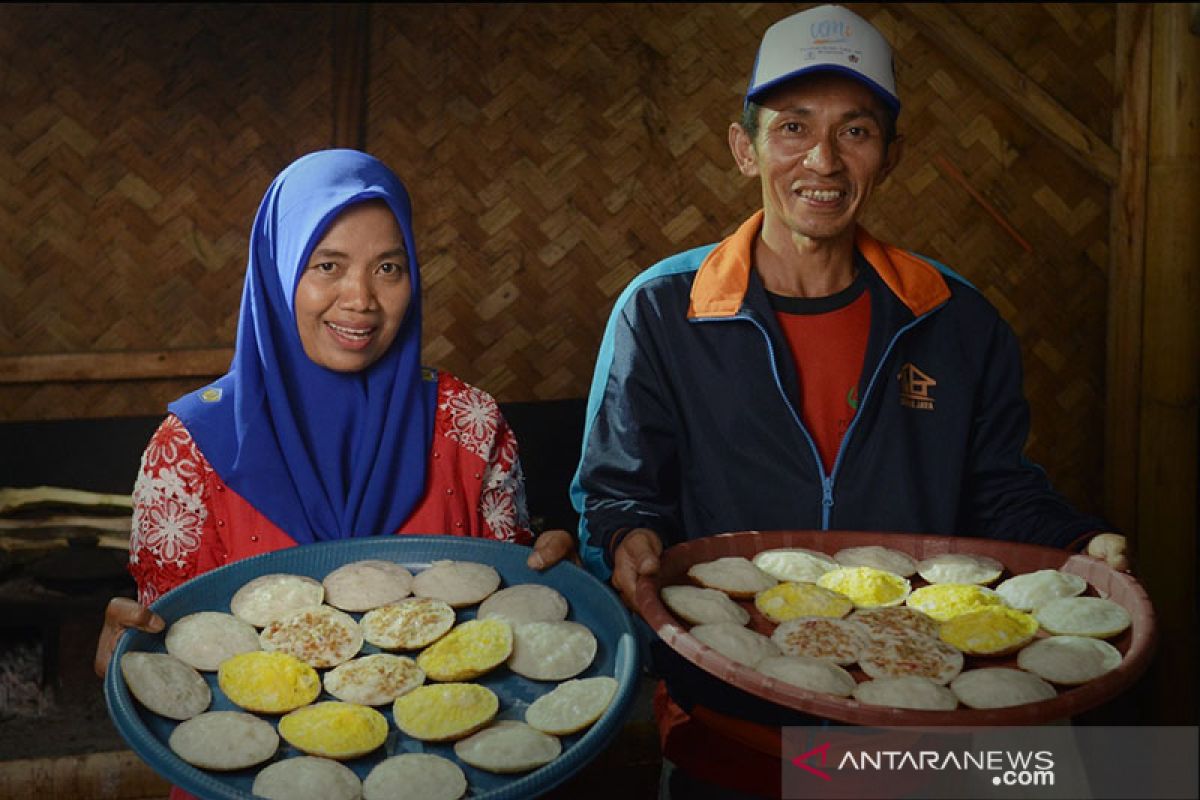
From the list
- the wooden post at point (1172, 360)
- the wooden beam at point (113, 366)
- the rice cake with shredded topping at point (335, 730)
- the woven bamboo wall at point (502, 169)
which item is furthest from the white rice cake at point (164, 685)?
the wooden post at point (1172, 360)

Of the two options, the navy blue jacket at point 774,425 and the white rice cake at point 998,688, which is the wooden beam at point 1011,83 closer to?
the navy blue jacket at point 774,425

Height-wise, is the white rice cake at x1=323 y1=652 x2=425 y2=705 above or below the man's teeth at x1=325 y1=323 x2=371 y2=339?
below

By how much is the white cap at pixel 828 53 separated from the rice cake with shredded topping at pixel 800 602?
0.85 m

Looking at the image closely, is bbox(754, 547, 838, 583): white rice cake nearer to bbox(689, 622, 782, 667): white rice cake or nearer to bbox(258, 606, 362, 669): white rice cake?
bbox(689, 622, 782, 667): white rice cake

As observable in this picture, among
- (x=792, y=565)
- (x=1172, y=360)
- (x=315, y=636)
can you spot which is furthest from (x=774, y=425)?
(x=1172, y=360)

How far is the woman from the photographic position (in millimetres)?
1717

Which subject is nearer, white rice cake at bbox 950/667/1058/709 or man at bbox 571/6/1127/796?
white rice cake at bbox 950/667/1058/709

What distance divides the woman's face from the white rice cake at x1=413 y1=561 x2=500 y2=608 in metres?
0.36

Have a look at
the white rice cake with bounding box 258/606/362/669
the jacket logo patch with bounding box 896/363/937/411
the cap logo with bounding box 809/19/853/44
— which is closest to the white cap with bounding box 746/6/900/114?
the cap logo with bounding box 809/19/853/44

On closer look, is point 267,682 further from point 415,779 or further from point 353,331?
point 353,331

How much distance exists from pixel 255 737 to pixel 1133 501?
3201 mm

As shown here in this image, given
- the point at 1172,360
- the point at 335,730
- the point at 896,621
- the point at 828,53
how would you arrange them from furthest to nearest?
the point at 1172,360, the point at 828,53, the point at 896,621, the point at 335,730

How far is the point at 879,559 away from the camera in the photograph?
171 centimetres

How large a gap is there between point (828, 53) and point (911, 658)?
1.00m
